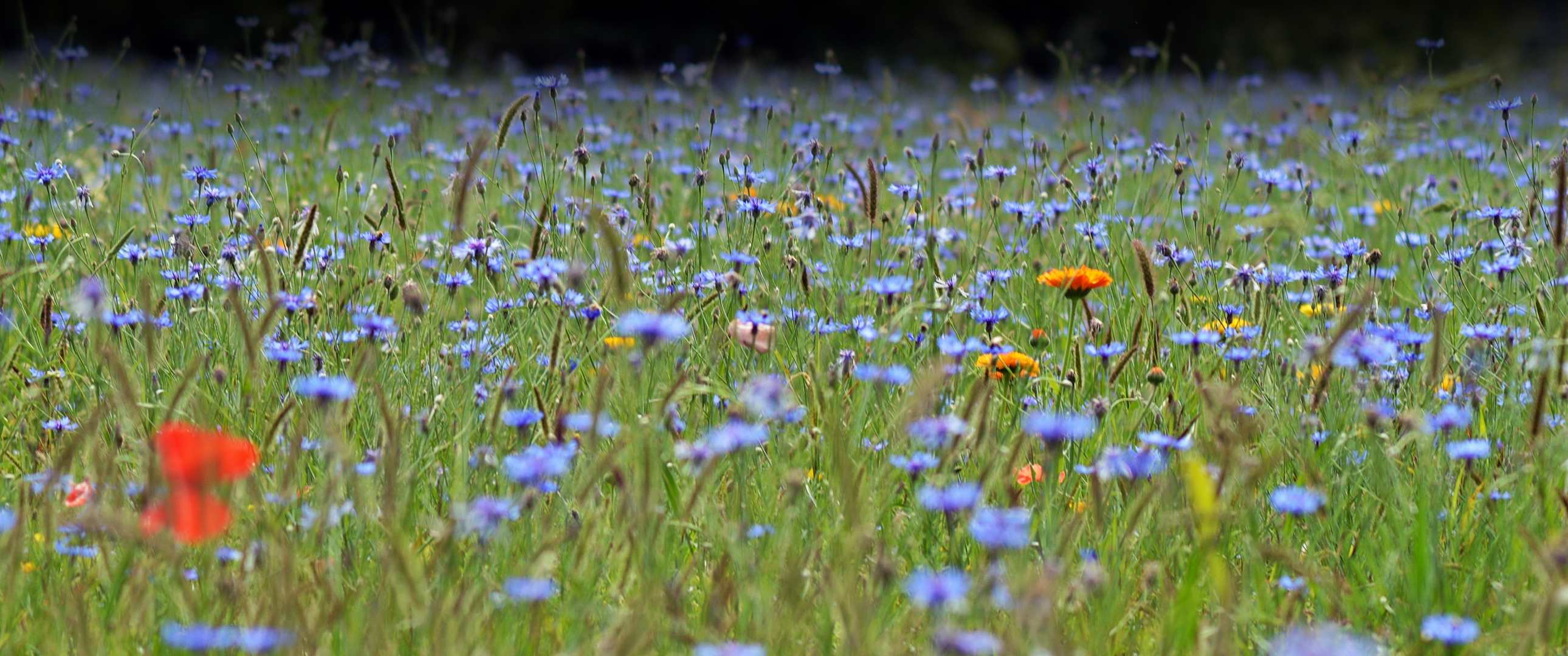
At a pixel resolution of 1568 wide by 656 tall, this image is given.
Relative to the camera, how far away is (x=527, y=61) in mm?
12844

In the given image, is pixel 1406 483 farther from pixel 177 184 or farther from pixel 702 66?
pixel 177 184

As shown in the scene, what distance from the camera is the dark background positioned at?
12.5 metres

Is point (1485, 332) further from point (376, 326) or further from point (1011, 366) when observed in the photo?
point (376, 326)

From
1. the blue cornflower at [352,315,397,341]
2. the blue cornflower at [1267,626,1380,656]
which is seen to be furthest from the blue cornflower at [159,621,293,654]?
the blue cornflower at [1267,626,1380,656]

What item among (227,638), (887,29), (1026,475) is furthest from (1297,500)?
(887,29)

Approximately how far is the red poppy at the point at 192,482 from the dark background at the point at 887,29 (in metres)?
11.4

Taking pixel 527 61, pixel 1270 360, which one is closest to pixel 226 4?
pixel 527 61

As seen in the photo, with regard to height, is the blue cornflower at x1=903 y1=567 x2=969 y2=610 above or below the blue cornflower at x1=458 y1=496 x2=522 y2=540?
above

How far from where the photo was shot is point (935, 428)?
1387 mm

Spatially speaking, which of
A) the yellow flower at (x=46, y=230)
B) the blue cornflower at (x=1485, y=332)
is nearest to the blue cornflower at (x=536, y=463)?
the blue cornflower at (x=1485, y=332)

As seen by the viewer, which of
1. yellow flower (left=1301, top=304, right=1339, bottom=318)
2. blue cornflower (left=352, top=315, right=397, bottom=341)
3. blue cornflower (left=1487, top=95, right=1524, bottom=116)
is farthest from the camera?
blue cornflower (left=1487, top=95, right=1524, bottom=116)

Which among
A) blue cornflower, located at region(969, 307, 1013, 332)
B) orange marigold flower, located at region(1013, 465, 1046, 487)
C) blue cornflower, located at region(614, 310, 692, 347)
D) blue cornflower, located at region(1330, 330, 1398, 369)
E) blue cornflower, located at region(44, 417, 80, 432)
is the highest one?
blue cornflower, located at region(1330, 330, 1398, 369)

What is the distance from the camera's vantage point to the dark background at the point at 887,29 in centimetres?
1251

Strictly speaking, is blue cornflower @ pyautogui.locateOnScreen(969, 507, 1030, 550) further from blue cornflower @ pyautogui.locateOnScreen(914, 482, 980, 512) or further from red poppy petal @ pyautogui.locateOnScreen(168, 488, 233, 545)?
red poppy petal @ pyautogui.locateOnScreen(168, 488, 233, 545)
